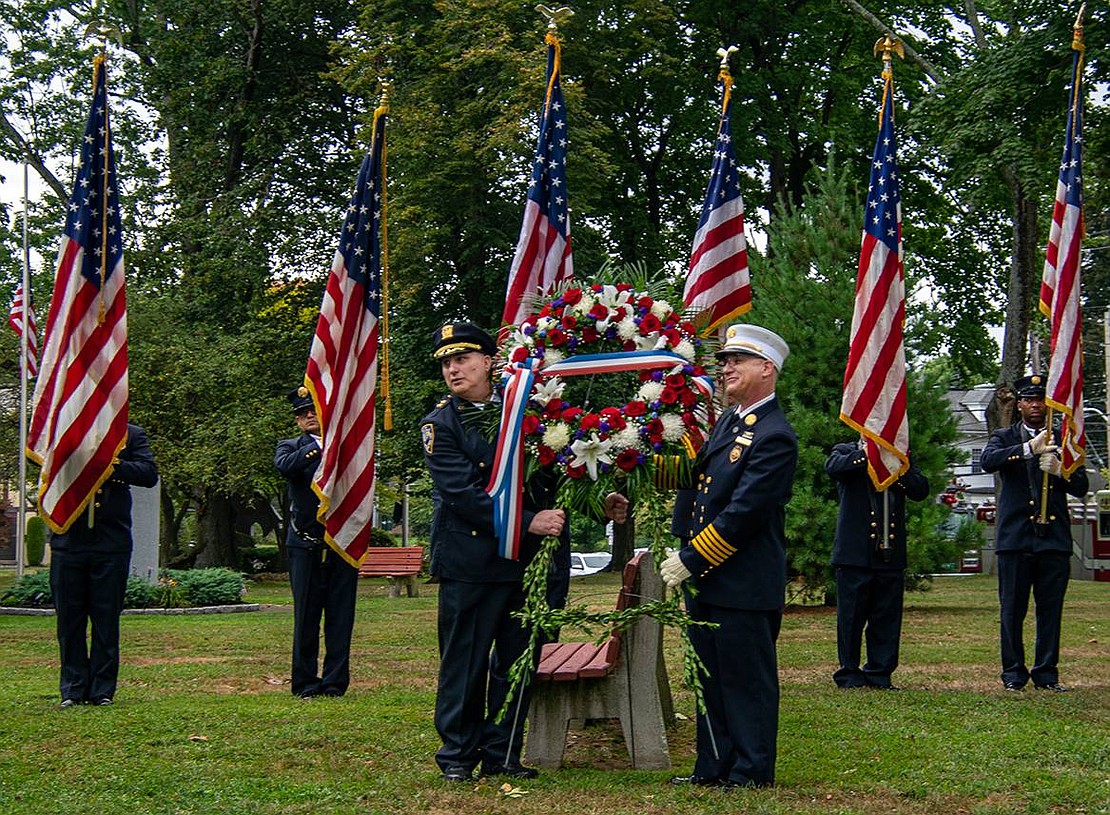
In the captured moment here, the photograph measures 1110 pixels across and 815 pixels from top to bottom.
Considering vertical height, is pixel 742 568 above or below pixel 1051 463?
below

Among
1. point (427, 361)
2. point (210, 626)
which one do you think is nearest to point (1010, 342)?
point (427, 361)

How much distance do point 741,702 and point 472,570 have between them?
1458 mm

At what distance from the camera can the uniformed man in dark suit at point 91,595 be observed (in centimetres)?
896

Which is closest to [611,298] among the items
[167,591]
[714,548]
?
[714,548]

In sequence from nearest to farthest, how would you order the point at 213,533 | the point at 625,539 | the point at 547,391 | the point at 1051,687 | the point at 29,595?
the point at 547,391, the point at 1051,687, the point at 625,539, the point at 29,595, the point at 213,533

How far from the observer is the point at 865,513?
10000mm

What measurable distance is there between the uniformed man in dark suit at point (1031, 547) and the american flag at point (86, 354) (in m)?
6.57

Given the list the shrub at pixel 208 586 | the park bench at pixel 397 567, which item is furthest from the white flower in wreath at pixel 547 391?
the park bench at pixel 397 567

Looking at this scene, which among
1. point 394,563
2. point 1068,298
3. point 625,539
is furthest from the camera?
point 394,563

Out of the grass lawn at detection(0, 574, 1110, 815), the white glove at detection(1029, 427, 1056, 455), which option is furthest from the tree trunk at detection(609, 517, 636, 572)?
the white glove at detection(1029, 427, 1056, 455)

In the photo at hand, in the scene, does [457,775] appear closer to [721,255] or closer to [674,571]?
[674,571]

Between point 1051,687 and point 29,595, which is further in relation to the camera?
point 29,595

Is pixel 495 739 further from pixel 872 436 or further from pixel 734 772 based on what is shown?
pixel 872 436

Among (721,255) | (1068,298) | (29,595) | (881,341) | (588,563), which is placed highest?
(721,255)
